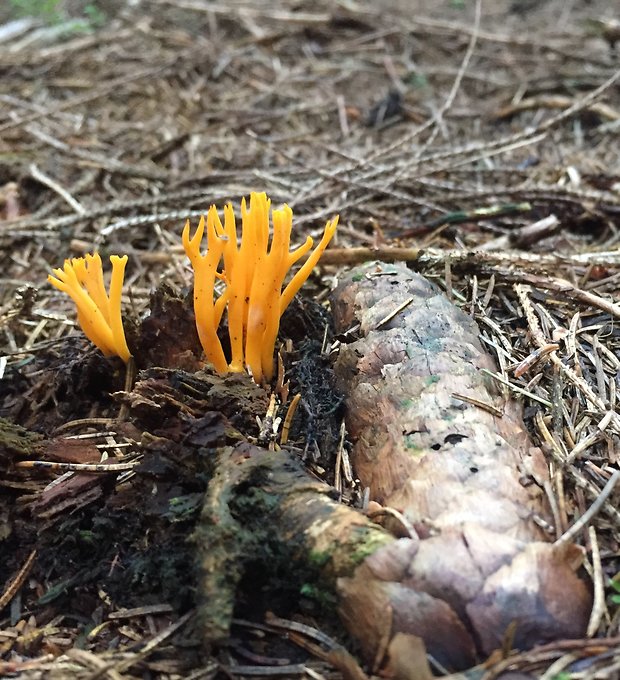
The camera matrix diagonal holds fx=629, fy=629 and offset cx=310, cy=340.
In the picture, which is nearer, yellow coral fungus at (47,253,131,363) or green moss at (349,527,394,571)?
green moss at (349,527,394,571)

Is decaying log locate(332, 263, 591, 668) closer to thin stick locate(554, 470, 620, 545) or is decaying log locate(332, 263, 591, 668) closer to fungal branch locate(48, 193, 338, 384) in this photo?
thin stick locate(554, 470, 620, 545)

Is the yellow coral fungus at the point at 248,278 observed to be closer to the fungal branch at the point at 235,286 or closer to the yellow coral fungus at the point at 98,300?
the fungal branch at the point at 235,286

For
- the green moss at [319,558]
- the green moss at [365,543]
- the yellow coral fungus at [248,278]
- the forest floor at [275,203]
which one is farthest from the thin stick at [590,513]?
the yellow coral fungus at [248,278]

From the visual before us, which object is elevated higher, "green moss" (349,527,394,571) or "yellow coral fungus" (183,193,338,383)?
"yellow coral fungus" (183,193,338,383)

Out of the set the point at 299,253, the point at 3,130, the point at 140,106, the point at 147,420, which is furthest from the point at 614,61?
the point at 147,420

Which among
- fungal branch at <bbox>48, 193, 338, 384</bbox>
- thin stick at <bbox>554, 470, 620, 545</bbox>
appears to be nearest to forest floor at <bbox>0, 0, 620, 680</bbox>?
thin stick at <bbox>554, 470, 620, 545</bbox>

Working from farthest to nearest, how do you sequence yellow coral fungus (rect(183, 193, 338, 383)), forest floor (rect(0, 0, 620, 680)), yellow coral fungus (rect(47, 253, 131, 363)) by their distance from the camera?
yellow coral fungus (rect(47, 253, 131, 363))
yellow coral fungus (rect(183, 193, 338, 383))
forest floor (rect(0, 0, 620, 680))
